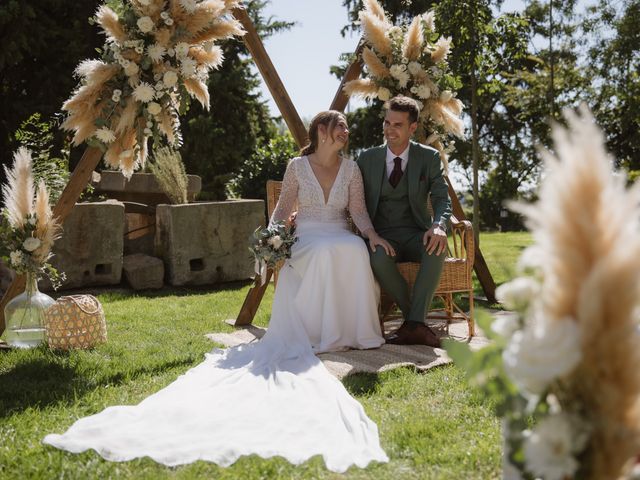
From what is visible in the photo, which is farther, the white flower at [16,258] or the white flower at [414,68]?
the white flower at [414,68]

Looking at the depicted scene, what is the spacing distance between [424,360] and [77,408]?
227cm

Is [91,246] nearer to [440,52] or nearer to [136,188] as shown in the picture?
[136,188]

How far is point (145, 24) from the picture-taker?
504cm

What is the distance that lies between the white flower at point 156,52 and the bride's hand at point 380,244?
207 centimetres

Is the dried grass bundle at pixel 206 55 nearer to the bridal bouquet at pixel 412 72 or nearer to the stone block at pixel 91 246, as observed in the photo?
the bridal bouquet at pixel 412 72

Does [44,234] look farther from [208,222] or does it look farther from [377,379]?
[208,222]

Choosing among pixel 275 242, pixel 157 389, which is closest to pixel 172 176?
pixel 275 242

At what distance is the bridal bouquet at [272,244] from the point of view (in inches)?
207

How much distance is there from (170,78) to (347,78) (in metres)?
2.10

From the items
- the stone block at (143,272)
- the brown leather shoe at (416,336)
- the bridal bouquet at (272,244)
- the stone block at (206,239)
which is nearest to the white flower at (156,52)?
the bridal bouquet at (272,244)

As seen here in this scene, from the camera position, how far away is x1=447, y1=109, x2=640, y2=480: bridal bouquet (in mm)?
1339

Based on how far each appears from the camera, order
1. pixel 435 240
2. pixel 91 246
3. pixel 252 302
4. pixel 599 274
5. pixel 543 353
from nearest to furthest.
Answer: pixel 599 274
pixel 543 353
pixel 435 240
pixel 252 302
pixel 91 246

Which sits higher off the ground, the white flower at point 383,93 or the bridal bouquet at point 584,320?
the white flower at point 383,93

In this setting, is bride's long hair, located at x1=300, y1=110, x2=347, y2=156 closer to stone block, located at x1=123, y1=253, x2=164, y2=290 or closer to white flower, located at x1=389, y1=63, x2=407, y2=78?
white flower, located at x1=389, y1=63, x2=407, y2=78
